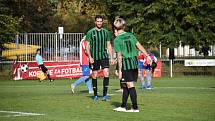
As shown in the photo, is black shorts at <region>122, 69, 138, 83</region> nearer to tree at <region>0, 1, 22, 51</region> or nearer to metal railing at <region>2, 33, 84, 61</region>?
metal railing at <region>2, 33, 84, 61</region>

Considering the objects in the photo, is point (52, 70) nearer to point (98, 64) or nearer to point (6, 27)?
point (6, 27)

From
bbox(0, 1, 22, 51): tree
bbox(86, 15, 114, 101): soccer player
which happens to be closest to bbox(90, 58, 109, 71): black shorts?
bbox(86, 15, 114, 101): soccer player

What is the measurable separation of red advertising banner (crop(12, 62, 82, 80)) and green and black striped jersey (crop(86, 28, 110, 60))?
64.2 feet

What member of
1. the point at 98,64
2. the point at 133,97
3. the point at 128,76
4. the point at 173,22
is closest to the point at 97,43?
the point at 98,64

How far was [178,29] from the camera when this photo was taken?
143 ft

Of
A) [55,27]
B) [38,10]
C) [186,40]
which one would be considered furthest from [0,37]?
[55,27]

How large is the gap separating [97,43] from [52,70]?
1986cm

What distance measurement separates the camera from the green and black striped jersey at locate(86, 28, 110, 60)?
15672 mm

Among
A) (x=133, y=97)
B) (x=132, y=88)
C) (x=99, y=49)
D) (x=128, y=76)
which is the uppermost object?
(x=99, y=49)

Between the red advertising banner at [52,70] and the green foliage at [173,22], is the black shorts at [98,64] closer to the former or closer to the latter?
the red advertising banner at [52,70]

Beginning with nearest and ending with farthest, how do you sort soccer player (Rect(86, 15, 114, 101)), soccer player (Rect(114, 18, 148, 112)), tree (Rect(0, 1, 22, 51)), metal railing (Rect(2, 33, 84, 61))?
soccer player (Rect(114, 18, 148, 112))
soccer player (Rect(86, 15, 114, 101))
metal railing (Rect(2, 33, 84, 61))
tree (Rect(0, 1, 22, 51))

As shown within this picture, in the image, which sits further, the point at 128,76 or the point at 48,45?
the point at 48,45

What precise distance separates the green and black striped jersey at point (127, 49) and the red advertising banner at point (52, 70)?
22.5 metres

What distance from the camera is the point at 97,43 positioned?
15.7 m
